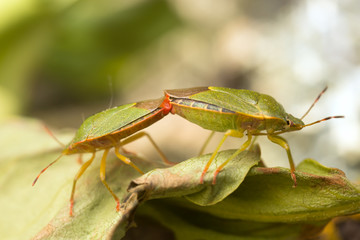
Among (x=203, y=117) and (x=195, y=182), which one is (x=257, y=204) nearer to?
(x=195, y=182)

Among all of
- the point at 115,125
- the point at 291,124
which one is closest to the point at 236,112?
the point at 291,124

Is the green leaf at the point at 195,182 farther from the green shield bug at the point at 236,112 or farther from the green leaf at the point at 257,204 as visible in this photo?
the green shield bug at the point at 236,112

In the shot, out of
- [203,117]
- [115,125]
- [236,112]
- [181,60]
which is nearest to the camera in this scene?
[236,112]

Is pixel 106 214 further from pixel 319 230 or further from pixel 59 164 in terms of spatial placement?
pixel 319 230

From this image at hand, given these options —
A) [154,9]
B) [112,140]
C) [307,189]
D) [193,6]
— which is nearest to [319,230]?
[307,189]

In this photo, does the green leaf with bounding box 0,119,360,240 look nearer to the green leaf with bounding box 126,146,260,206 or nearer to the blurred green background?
the green leaf with bounding box 126,146,260,206
